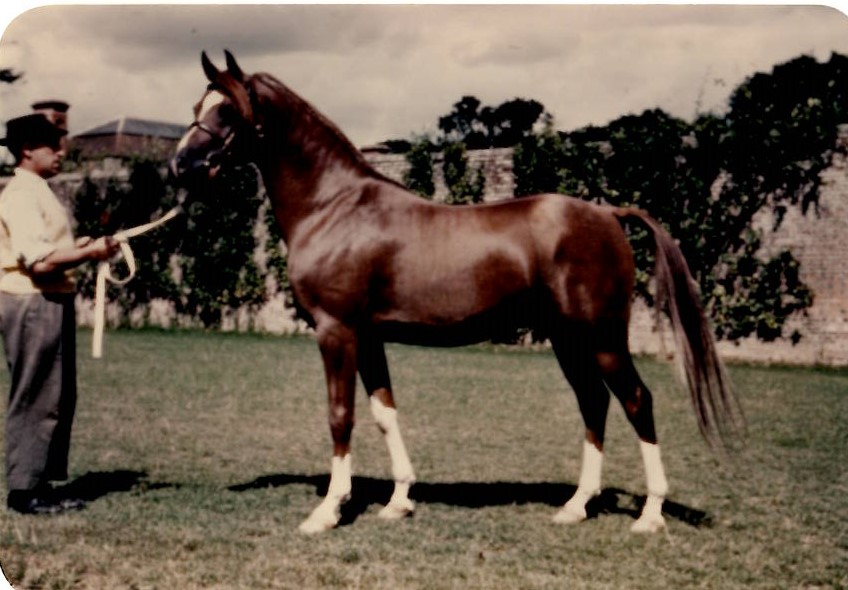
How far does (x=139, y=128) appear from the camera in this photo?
1131 cm

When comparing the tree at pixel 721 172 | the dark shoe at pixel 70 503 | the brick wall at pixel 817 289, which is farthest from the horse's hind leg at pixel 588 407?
the tree at pixel 721 172

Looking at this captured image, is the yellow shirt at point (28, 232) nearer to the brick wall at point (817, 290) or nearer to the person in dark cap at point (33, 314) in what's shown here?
the person in dark cap at point (33, 314)

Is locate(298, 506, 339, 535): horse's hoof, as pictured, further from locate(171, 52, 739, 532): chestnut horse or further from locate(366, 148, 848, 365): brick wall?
locate(366, 148, 848, 365): brick wall

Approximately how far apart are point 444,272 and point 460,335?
40 centimetres

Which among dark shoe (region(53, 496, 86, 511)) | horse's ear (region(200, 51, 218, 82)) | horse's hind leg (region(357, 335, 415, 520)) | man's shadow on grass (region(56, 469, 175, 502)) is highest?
horse's ear (region(200, 51, 218, 82))

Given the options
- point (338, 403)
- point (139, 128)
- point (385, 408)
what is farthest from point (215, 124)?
point (139, 128)

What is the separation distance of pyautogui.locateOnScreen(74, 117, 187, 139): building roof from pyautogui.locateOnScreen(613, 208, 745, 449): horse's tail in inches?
253

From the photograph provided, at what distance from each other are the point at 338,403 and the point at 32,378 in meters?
1.85

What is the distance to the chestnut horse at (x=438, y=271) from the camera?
4801mm

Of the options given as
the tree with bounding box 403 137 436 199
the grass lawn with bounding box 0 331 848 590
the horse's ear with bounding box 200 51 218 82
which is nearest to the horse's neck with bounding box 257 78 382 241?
the horse's ear with bounding box 200 51 218 82

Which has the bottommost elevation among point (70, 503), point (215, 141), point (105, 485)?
point (105, 485)

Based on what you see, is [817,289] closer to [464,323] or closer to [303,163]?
[464,323]

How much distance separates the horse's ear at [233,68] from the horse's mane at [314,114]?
0.30 feet

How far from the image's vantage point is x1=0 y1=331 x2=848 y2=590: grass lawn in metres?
4.11
